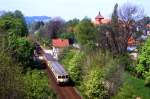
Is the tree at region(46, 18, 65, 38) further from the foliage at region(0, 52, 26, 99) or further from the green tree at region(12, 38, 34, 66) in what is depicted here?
the foliage at region(0, 52, 26, 99)

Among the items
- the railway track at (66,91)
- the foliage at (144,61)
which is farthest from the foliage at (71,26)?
the railway track at (66,91)

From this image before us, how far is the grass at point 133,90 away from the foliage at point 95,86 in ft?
5.46

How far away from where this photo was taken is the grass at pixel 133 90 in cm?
2711

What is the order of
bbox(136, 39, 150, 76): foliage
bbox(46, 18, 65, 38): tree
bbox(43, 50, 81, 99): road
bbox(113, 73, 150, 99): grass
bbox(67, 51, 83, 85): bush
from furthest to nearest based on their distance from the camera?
1. bbox(46, 18, 65, 38): tree
2. bbox(136, 39, 150, 76): foliage
3. bbox(67, 51, 83, 85): bush
4. bbox(43, 50, 81, 99): road
5. bbox(113, 73, 150, 99): grass

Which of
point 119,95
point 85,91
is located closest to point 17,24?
point 85,91

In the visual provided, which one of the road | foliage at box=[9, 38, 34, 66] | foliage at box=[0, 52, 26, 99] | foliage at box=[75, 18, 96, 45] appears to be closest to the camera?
foliage at box=[0, 52, 26, 99]

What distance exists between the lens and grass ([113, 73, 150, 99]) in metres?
27.1

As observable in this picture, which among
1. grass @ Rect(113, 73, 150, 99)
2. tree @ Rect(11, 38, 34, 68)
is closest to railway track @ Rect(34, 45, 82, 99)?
tree @ Rect(11, 38, 34, 68)

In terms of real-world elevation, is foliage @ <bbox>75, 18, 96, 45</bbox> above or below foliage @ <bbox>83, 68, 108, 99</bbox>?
above

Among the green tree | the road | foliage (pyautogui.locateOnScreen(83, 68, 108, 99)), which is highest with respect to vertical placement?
the green tree

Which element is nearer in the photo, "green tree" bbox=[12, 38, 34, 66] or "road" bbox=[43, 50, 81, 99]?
"road" bbox=[43, 50, 81, 99]

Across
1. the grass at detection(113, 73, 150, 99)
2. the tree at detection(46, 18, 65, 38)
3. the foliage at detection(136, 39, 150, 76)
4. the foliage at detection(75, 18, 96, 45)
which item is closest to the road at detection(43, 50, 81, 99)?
the grass at detection(113, 73, 150, 99)

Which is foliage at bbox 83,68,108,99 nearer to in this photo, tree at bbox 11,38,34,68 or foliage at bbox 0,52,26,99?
tree at bbox 11,38,34,68

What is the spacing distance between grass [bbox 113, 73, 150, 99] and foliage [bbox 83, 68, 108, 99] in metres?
1.66
